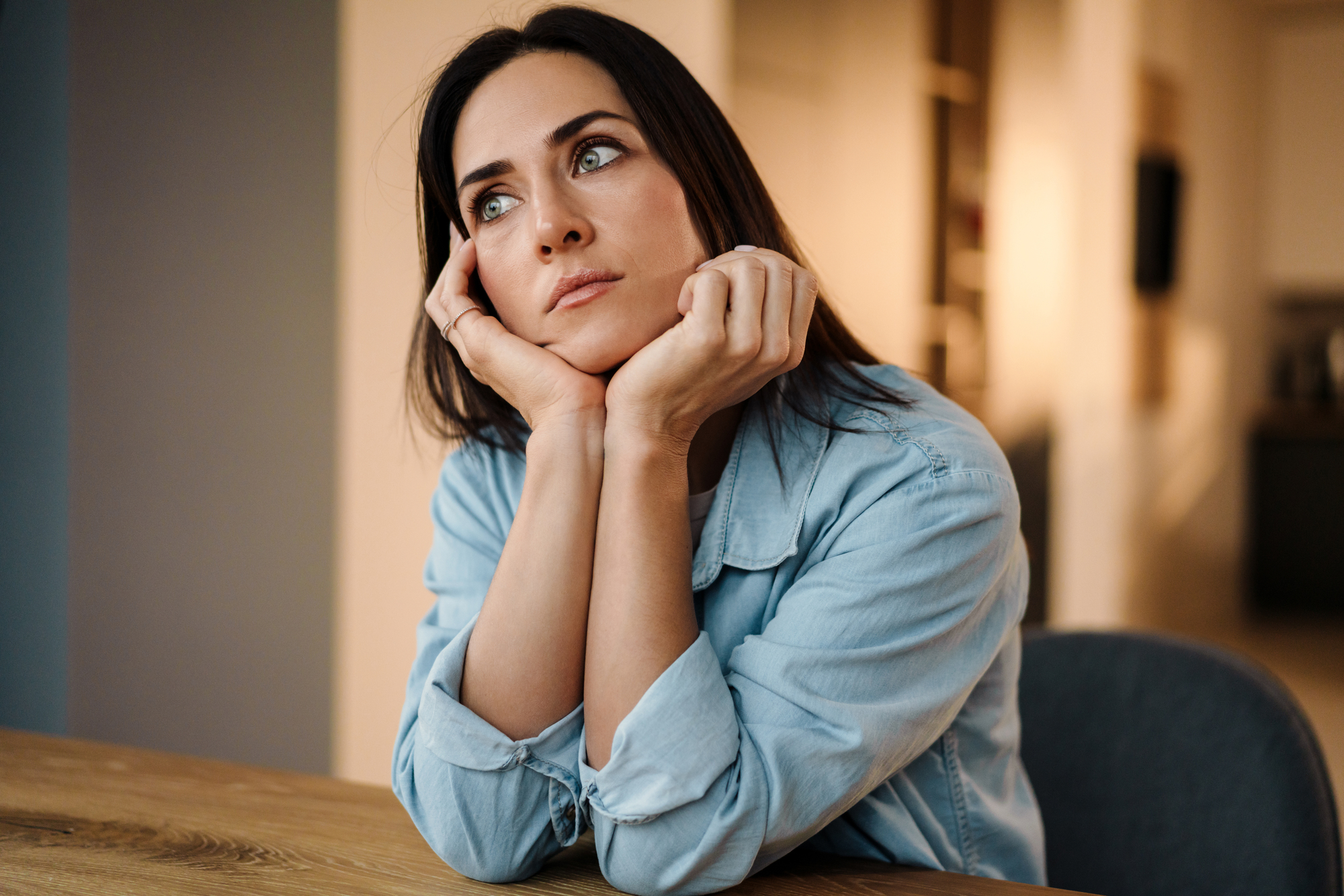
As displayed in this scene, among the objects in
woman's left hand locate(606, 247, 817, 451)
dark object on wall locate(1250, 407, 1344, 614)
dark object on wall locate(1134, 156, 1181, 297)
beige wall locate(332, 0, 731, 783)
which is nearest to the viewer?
woman's left hand locate(606, 247, 817, 451)

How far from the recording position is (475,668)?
79cm

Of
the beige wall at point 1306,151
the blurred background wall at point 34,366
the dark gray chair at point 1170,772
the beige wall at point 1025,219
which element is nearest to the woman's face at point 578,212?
the dark gray chair at point 1170,772

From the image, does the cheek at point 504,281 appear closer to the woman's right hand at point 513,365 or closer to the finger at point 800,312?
the woman's right hand at point 513,365

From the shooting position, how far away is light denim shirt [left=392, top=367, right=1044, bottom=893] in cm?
71

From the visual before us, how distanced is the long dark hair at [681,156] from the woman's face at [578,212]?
0.06 feet

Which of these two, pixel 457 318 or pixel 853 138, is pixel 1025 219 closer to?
pixel 853 138

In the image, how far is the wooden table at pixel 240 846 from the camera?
72cm

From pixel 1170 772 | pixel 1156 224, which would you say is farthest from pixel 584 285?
pixel 1156 224

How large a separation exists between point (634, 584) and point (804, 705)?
0.15m

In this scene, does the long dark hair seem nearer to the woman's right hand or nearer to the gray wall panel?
the woman's right hand

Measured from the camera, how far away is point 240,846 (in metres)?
0.78

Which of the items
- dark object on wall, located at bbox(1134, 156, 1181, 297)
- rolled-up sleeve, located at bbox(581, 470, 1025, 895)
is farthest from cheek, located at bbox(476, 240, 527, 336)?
dark object on wall, located at bbox(1134, 156, 1181, 297)

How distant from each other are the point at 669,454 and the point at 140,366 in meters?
1.35

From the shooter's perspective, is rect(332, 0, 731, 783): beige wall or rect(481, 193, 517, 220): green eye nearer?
rect(481, 193, 517, 220): green eye
